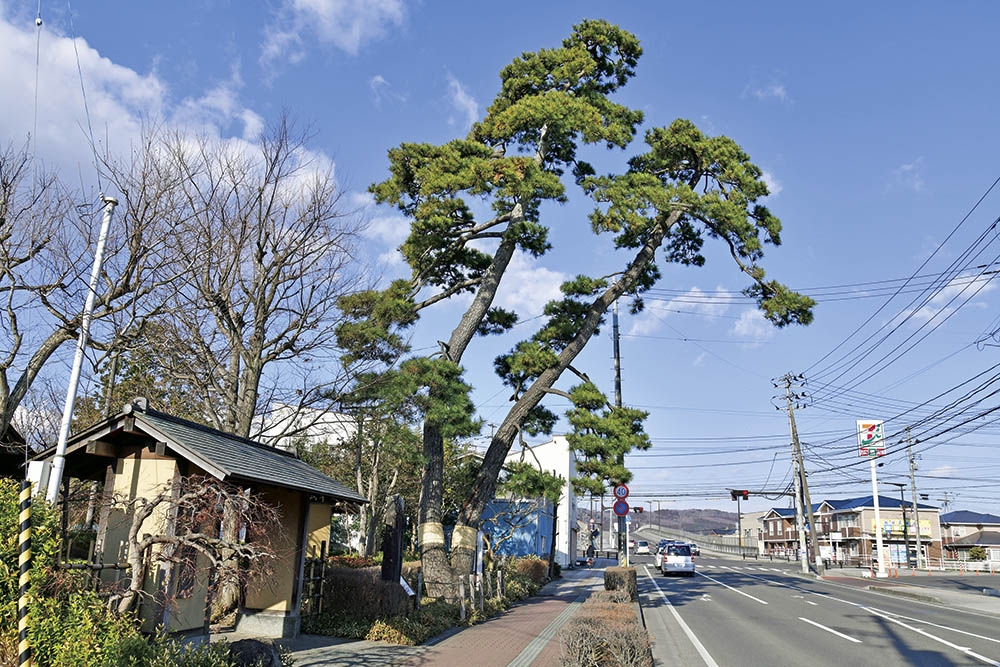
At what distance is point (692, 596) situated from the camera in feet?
75.5

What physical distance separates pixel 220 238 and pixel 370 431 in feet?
42.2

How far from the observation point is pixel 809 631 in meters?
14.8

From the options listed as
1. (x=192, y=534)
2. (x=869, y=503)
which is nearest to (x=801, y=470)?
(x=869, y=503)

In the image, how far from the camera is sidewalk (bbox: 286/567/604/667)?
10.2 meters

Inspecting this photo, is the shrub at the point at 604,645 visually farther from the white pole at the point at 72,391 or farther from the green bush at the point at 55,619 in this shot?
the white pole at the point at 72,391

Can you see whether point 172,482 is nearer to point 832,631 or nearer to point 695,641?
point 695,641

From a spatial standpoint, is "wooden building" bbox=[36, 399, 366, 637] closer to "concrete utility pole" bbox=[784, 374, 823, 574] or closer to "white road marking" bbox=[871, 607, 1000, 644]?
"white road marking" bbox=[871, 607, 1000, 644]

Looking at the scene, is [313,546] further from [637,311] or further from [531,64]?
[531,64]

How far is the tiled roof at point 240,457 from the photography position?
30.1 feet

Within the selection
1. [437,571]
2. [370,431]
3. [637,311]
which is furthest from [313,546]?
[637,311]

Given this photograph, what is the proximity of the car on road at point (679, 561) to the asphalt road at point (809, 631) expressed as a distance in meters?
10.6

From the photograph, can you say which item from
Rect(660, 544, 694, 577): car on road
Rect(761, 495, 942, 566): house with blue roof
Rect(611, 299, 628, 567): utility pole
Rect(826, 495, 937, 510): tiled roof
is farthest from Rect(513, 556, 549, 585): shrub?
Rect(826, 495, 937, 510): tiled roof

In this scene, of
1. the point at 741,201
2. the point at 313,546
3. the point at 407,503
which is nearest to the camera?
the point at 313,546

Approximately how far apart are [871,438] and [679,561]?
1413 centimetres
